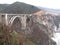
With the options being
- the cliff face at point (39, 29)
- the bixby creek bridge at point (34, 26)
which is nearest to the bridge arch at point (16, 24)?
the bixby creek bridge at point (34, 26)

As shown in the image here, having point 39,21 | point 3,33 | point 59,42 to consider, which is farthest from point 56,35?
point 3,33

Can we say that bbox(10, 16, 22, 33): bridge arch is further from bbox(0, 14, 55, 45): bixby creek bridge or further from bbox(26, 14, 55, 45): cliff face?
bbox(26, 14, 55, 45): cliff face

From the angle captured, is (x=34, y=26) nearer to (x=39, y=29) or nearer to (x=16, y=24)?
(x=39, y=29)

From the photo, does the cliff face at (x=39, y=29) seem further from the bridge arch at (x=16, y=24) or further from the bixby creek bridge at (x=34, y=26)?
the bridge arch at (x=16, y=24)

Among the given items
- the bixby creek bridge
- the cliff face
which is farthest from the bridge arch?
the cliff face

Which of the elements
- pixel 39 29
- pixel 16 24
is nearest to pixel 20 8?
pixel 16 24

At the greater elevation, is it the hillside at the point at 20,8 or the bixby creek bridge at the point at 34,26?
the hillside at the point at 20,8

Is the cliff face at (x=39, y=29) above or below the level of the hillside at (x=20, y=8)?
below

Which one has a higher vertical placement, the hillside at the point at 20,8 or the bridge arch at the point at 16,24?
the hillside at the point at 20,8
